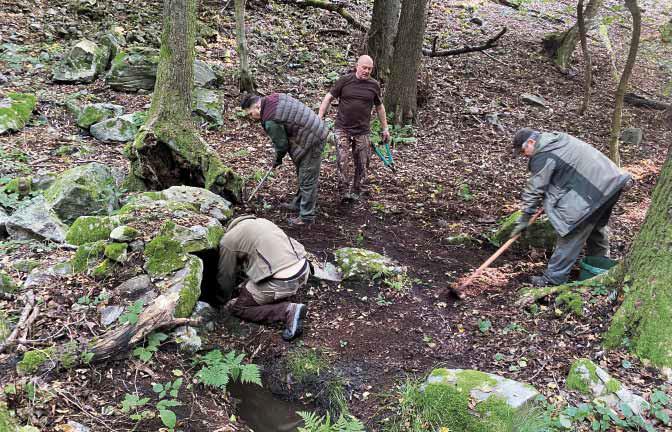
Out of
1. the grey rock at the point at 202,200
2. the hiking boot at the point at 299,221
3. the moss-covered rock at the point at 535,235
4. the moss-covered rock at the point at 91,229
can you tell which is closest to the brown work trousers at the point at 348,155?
the hiking boot at the point at 299,221

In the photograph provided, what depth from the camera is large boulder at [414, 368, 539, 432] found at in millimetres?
3299

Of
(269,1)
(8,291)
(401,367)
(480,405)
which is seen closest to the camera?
(480,405)

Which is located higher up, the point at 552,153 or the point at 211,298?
the point at 552,153

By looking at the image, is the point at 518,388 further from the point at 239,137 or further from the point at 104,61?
the point at 104,61

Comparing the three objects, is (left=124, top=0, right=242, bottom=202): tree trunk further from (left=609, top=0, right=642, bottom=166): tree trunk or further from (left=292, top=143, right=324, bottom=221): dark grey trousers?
(left=609, top=0, right=642, bottom=166): tree trunk

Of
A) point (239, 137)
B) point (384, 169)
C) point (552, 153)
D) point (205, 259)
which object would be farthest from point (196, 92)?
point (552, 153)

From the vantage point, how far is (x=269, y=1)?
41.7 ft

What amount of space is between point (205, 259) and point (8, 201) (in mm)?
2531

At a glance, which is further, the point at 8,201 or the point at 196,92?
the point at 196,92

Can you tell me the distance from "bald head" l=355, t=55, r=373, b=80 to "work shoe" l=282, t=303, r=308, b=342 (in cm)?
363

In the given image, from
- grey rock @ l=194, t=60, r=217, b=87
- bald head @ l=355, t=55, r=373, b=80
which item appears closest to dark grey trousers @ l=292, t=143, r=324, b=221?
bald head @ l=355, t=55, r=373, b=80

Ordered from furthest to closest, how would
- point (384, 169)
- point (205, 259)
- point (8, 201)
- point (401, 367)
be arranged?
point (384, 169) → point (8, 201) → point (205, 259) → point (401, 367)

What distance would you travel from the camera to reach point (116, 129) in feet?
25.2

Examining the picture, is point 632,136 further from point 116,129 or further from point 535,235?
point 116,129
